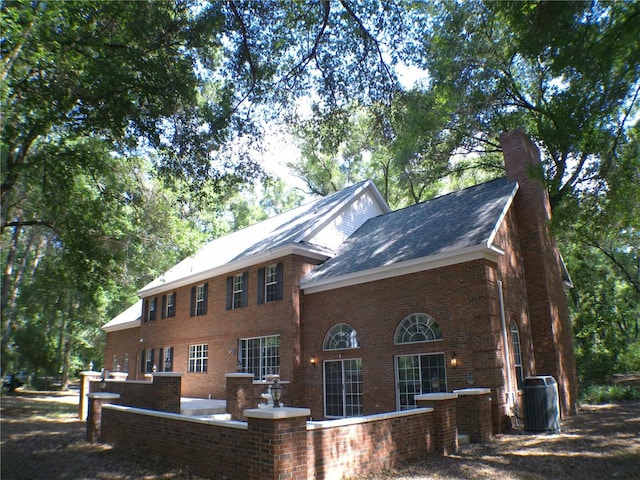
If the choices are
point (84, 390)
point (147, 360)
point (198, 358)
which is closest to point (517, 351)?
point (198, 358)

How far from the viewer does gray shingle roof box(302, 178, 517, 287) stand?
42.7ft

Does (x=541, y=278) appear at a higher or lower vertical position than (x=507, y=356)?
higher

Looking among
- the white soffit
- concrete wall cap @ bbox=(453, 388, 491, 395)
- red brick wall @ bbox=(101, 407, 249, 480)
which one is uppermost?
the white soffit

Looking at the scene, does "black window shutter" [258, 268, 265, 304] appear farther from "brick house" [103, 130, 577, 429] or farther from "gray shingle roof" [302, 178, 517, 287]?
"gray shingle roof" [302, 178, 517, 287]

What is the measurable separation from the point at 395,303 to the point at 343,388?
3474 mm

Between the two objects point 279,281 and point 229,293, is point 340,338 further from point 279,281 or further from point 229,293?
point 229,293

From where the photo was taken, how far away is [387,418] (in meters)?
8.20

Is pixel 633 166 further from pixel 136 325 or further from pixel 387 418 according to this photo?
pixel 136 325

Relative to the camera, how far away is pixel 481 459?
28.1ft

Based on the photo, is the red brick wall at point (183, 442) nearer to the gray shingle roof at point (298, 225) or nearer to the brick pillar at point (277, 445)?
the brick pillar at point (277, 445)

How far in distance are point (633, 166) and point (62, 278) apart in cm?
2044

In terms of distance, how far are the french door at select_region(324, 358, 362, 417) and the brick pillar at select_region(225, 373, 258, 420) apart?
2903mm

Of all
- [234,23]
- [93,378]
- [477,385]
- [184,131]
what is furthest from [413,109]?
[93,378]

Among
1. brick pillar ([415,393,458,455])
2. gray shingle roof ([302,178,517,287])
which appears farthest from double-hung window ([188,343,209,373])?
brick pillar ([415,393,458,455])
